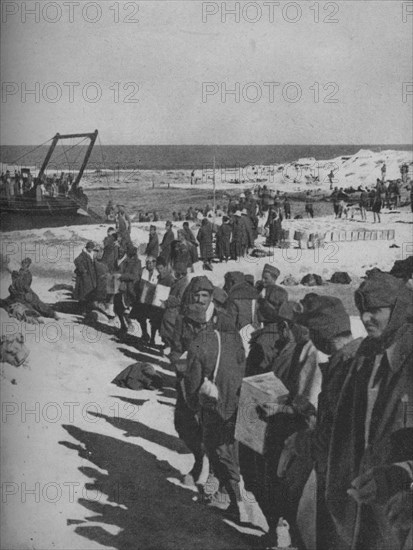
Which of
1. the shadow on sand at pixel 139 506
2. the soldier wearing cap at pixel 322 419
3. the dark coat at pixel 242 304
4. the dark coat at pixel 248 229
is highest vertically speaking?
the dark coat at pixel 248 229

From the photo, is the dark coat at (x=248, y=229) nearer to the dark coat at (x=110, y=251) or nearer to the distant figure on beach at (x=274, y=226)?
the distant figure on beach at (x=274, y=226)

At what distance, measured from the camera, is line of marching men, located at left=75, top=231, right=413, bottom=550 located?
4863 millimetres

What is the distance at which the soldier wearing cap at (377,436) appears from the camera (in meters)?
4.82

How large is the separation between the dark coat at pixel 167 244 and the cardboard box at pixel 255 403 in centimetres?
105

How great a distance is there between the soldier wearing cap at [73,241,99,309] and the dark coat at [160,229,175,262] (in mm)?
479

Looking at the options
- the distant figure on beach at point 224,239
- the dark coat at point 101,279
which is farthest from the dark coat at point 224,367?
the dark coat at point 101,279

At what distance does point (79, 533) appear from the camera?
535cm

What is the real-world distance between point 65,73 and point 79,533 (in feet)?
10.5

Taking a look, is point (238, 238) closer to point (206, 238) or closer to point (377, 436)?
point (206, 238)

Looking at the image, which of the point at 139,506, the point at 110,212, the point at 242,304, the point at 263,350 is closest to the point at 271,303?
the point at 242,304

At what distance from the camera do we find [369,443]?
487 centimetres

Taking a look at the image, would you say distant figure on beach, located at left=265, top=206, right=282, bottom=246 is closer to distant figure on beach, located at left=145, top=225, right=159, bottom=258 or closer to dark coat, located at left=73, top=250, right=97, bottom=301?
distant figure on beach, located at left=145, top=225, right=159, bottom=258

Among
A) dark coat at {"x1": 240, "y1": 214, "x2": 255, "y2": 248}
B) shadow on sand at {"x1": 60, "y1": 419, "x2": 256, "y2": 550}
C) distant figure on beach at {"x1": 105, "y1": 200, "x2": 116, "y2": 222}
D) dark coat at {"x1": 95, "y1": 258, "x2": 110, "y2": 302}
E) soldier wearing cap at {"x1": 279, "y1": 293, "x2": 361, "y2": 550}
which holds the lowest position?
shadow on sand at {"x1": 60, "y1": 419, "x2": 256, "y2": 550}

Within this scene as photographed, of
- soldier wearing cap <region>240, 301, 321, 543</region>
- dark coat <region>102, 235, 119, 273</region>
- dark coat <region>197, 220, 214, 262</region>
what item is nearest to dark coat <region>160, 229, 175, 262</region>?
dark coat <region>197, 220, 214, 262</region>
